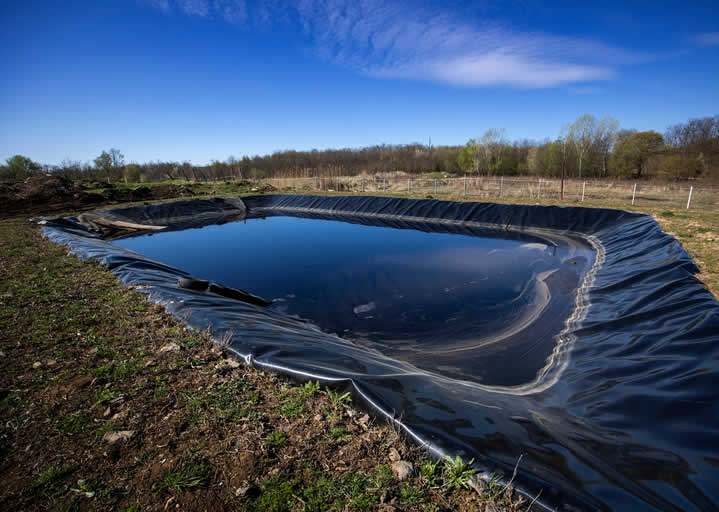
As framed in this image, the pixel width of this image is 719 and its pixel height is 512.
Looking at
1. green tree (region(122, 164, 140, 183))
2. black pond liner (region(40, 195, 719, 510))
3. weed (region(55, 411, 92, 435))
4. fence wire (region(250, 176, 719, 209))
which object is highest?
green tree (region(122, 164, 140, 183))

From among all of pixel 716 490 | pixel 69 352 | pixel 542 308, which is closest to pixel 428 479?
pixel 716 490

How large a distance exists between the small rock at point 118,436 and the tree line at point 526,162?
23043mm

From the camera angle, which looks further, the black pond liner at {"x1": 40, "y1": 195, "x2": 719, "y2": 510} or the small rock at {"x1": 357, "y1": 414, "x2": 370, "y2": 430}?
the small rock at {"x1": 357, "y1": 414, "x2": 370, "y2": 430}

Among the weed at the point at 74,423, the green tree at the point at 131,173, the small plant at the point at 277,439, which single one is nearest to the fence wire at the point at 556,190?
the small plant at the point at 277,439

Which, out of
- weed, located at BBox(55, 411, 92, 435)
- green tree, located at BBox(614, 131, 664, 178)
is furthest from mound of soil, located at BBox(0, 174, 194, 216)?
green tree, located at BBox(614, 131, 664, 178)

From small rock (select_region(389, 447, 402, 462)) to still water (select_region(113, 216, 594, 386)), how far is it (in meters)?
1.66

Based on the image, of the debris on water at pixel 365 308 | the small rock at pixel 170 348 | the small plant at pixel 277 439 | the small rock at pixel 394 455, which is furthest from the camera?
the debris on water at pixel 365 308

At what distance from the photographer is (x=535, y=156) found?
2898cm

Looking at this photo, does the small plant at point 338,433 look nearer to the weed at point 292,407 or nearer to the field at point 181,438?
the field at point 181,438

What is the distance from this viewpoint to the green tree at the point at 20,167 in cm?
2680

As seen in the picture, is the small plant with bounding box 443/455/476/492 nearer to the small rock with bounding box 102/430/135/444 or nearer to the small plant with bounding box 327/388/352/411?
the small plant with bounding box 327/388/352/411

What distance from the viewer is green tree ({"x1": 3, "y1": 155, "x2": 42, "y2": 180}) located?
87.9ft

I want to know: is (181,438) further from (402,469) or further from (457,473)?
(457,473)

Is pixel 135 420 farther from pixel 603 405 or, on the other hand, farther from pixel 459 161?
pixel 459 161
